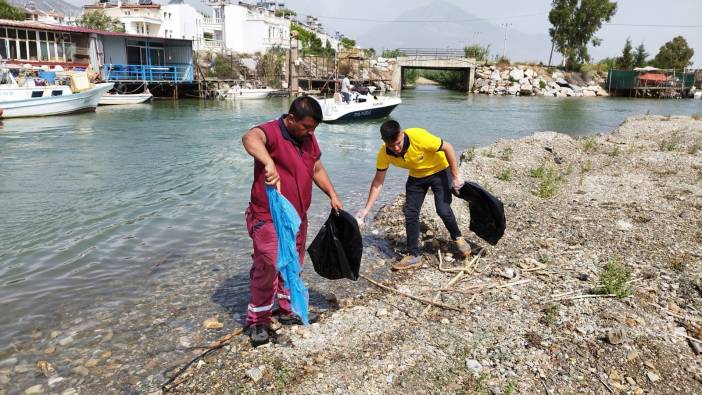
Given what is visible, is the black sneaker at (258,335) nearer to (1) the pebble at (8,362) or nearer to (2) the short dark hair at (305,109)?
(2) the short dark hair at (305,109)

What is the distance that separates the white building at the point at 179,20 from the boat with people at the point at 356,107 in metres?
40.1

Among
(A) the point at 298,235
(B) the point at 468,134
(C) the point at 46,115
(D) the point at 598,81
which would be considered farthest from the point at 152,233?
(D) the point at 598,81

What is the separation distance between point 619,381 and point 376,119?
25592 millimetres

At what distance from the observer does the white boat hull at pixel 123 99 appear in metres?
35.3

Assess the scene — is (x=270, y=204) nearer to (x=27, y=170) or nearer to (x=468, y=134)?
(x=27, y=170)

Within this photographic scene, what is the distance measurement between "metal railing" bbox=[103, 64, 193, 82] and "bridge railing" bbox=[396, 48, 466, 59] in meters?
33.6

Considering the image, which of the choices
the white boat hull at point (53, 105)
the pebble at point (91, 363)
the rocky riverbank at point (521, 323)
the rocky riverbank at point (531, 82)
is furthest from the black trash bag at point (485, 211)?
the rocky riverbank at point (531, 82)

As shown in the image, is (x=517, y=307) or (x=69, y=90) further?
(x=69, y=90)

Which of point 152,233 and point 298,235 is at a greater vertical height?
point 298,235

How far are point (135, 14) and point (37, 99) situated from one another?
36199 millimetres

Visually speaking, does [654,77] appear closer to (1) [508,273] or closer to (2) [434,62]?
(2) [434,62]

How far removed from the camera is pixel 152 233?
8.75 meters

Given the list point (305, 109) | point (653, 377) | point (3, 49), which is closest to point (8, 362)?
point (305, 109)

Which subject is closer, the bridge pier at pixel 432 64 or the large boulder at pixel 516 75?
the bridge pier at pixel 432 64
